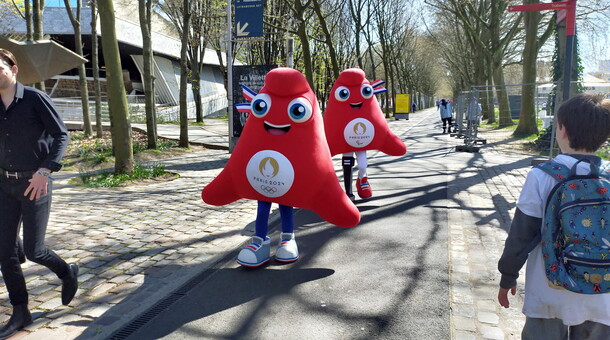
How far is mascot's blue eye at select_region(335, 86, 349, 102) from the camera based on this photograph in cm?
709

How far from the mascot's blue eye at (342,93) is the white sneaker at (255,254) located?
3.14m

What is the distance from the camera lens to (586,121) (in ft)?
6.63

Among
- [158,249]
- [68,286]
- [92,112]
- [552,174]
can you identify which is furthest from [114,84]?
[92,112]

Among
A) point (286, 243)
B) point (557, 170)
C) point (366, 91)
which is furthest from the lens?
point (366, 91)

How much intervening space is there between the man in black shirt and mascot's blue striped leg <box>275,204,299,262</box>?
2253mm

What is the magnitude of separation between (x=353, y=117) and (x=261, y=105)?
2973 millimetres

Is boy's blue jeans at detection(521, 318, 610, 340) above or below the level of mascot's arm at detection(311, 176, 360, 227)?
below

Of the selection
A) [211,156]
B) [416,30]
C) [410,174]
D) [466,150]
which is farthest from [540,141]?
[416,30]

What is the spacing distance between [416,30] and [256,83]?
40.9 meters

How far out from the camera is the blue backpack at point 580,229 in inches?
76.3

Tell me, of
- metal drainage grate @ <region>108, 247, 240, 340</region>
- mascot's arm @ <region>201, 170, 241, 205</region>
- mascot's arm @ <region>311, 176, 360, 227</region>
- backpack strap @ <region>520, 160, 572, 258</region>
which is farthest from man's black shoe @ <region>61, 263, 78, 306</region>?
backpack strap @ <region>520, 160, 572, 258</region>

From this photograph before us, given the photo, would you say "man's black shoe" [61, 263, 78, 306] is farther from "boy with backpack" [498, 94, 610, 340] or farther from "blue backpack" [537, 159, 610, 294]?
"blue backpack" [537, 159, 610, 294]

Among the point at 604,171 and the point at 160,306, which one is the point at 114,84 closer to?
the point at 160,306

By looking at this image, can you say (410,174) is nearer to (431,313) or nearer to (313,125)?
(313,125)
